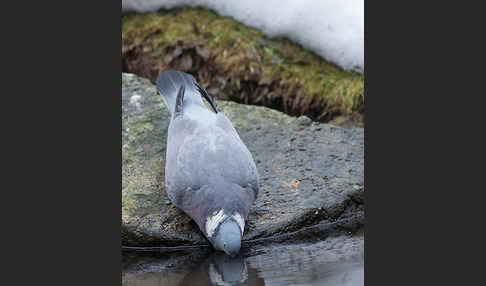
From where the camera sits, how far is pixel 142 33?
7.46 meters

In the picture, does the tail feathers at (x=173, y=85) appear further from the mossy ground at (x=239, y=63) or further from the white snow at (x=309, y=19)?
the white snow at (x=309, y=19)

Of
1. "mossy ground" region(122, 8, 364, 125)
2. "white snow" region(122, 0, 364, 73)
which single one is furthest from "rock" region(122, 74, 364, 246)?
"white snow" region(122, 0, 364, 73)

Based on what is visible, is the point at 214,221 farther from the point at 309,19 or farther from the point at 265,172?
the point at 309,19

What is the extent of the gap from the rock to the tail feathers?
12.7 inches

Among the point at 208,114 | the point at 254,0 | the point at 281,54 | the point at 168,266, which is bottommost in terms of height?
the point at 168,266

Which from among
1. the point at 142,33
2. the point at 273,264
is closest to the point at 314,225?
the point at 273,264

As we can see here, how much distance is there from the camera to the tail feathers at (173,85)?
233 inches

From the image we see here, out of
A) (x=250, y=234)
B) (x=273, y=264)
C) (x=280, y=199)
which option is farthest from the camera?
(x=280, y=199)

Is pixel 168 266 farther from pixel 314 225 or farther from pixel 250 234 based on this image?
pixel 314 225

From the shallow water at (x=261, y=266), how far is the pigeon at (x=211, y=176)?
0.17 meters

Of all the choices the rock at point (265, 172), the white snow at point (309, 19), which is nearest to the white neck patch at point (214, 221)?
the rock at point (265, 172)

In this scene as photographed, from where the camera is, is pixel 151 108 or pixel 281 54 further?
pixel 281 54

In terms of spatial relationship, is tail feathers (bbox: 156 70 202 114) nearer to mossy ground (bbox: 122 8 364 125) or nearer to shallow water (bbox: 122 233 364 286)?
mossy ground (bbox: 122 8 364 125)

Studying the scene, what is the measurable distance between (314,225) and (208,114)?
4.46 feet
